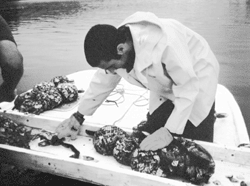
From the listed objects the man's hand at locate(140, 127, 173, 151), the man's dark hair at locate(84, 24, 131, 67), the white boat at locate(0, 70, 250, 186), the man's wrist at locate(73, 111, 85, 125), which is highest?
the man's dark hair at locate(84, 24, 131, 67)

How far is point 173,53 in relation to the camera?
182cm

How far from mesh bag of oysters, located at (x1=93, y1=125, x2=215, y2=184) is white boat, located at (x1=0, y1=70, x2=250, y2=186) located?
0.31 feet

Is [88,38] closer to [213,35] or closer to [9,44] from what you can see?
[9,44]

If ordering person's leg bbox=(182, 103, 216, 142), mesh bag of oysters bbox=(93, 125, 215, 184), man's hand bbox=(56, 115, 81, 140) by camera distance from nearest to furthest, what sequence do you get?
mesh bag of oysters bbox=(93, 125, 215, 184) < person's leg bbox=(182, 103, 216, 142) < man's hand bbox=(56, 115, 81, 140)

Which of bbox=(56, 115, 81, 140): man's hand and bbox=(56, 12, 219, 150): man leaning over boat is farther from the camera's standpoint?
bbox=(56, 115, 81, 140): man's hand

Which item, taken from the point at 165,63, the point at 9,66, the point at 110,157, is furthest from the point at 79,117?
the point at 9,66

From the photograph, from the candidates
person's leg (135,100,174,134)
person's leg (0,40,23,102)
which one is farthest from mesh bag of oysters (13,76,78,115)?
person's leg (135,100,174,134)

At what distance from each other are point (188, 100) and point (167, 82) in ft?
0.81

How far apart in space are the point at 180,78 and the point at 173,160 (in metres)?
0.69

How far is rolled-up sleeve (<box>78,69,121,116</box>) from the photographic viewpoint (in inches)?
98.6

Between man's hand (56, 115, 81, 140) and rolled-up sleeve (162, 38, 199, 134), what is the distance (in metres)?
1.09

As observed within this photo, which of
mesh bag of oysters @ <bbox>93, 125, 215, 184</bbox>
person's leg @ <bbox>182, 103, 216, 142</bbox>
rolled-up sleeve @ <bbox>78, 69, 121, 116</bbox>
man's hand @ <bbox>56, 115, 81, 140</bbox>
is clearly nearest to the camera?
mesh bag of oysters @ <bbox>93, 125, 215, 184</bbox>

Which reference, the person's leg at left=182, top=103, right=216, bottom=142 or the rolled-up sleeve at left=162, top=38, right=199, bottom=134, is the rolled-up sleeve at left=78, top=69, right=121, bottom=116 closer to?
the rolled-up sleeve at left=162, top=38, right=199, bottom=134

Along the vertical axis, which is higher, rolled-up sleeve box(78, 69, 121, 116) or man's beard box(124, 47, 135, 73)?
man's beard box(124, 47, 135, 73)
